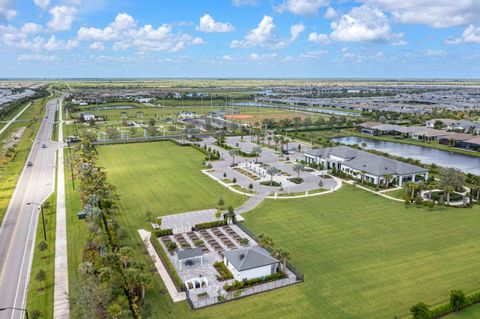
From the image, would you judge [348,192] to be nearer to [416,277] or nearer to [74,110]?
[416,277]

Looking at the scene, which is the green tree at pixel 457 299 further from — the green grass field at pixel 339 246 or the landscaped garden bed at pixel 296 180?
the landscaped garden bed at pixel 296 180

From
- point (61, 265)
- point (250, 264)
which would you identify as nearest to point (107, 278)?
point (61, 265)

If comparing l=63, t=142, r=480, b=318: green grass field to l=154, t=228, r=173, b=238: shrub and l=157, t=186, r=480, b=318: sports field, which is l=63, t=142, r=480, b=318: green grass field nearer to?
l=157, t=186, r=480, b=318: sports field

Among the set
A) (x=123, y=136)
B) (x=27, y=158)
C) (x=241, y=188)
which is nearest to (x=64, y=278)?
(x=241, y=188)

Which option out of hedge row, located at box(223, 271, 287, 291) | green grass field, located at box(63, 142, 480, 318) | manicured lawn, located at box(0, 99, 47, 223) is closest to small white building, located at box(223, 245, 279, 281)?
hedge row, located at box(223, 271, 287, 291)

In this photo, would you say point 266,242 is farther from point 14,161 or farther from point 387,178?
point 14,161

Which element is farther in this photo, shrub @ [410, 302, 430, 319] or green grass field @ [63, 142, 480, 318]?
green grass field @ [63, 142, 480, 318]

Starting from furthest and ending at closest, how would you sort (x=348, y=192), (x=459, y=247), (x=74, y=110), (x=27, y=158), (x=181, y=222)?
(x=74, y=110), (x=27, y=158), (x=348, y=192), (x=181, y=222), (x=459, y=247)
